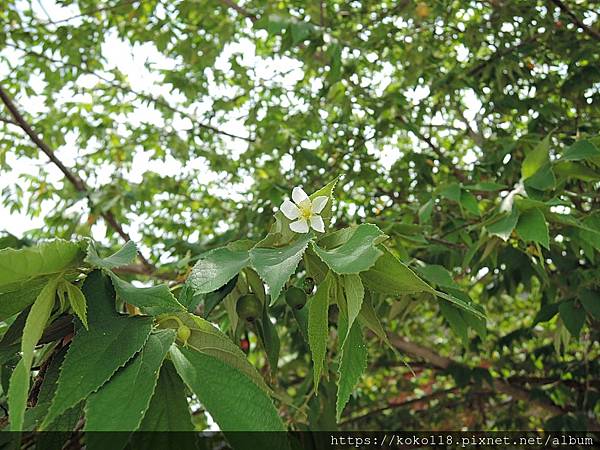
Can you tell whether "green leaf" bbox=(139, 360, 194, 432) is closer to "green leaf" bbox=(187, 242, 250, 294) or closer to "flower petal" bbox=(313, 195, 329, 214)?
"green leaf" bbox=(187, 242, 250, 294)

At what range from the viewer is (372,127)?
209cm

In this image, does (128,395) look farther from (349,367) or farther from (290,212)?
(290,212)

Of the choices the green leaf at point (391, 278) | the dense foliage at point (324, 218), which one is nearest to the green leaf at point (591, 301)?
the dense foliage at point (324, 218)

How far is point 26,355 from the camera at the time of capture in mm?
405

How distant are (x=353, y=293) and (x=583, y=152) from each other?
72 centimetres

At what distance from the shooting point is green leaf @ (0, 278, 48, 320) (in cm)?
49

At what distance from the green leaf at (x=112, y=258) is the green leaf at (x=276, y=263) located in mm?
120

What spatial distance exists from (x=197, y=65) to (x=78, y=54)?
44 cm

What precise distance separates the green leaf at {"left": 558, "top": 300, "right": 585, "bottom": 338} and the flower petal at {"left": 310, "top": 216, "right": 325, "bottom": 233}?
904 millimetres

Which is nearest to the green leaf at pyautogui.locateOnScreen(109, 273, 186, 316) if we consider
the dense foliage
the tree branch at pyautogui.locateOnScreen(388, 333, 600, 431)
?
the dense foliage

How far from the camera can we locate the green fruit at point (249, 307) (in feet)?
2.37

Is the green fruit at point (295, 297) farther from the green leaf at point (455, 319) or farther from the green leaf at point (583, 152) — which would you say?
the green leaf at point (583, 152)

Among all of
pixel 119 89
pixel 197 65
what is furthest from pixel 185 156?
pixel 119 89

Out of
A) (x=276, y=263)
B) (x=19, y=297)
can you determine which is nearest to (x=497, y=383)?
(x=276, y=263)
